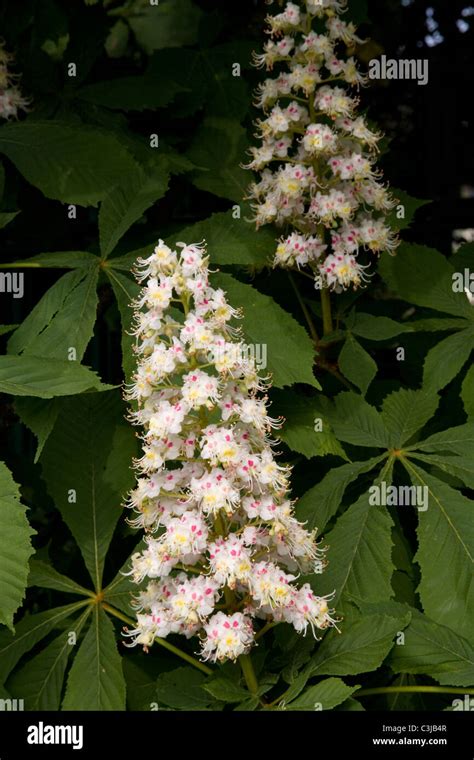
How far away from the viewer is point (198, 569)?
1786mm

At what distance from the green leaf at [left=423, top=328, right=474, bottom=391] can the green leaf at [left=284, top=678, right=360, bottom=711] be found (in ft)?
2.74

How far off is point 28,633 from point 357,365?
100 centimetres

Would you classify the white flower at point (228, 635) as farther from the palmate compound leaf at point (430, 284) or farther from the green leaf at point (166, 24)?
the green leaf at point (166, 24)

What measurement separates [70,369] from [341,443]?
2.64 ft

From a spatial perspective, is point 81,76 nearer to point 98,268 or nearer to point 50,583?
point 98,268

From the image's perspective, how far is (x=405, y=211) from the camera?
2.51 metres

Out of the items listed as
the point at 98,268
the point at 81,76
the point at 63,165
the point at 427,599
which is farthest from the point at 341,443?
the point at 81,76

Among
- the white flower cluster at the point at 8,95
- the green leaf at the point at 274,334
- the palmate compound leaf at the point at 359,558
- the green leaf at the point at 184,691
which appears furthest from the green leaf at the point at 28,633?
the white flower cluster at the point at 8,95

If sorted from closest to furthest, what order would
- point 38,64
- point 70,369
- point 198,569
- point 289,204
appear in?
point 198,569, point 70,369, point 289,204, point 38,64

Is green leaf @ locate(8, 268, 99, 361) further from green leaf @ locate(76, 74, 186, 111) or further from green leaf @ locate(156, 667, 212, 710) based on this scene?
green leaf @ locate(156, 667, 212, 710)

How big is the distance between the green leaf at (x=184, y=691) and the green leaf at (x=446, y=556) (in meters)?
0.50

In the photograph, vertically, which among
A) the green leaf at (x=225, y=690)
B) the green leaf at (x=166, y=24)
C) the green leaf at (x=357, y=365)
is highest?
the green leaf at (x=166, y=24)

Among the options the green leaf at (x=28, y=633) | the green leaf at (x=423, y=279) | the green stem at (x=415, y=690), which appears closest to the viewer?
the green stem at (x=415, y=690)

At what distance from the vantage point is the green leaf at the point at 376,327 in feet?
7.77
